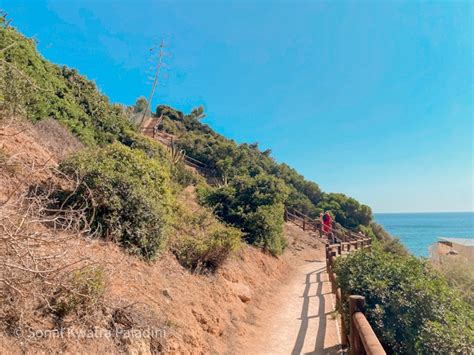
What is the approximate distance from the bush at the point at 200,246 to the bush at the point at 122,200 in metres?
0.71

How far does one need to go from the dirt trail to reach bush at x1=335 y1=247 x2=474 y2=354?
114 centimetres

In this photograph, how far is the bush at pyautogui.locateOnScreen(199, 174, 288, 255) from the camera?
11.1 metres

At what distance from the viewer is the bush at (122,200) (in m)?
5.11

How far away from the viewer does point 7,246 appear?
2.48 m

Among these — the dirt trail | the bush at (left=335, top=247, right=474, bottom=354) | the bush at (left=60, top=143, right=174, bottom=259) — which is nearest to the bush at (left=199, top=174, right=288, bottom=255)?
the dirt trail

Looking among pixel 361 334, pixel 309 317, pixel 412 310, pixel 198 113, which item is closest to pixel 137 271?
pixel 361 334

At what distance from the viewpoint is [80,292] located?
303cm

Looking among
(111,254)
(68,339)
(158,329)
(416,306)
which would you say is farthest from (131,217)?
(416,306)

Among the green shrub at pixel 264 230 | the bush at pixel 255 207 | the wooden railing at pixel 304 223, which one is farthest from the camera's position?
the wooden railing at pixel 304 223

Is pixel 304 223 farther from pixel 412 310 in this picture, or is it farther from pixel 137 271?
pixel 137 271

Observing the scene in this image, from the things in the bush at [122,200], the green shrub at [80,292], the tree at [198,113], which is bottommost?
the green shrub at [80,292]

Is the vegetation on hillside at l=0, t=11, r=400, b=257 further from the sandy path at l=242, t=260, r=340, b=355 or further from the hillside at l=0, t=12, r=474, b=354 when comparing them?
the sandy path at l=242, t=260, r=340, b=355

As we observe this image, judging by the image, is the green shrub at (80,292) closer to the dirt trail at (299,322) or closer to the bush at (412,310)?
the dirt trail at (299,322)

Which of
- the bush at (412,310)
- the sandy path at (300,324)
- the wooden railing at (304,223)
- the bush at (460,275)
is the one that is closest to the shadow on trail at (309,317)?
the sandy path at (300,324)
